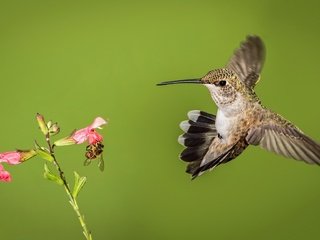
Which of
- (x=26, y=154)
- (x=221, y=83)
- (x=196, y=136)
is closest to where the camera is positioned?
(x=26, y=154)

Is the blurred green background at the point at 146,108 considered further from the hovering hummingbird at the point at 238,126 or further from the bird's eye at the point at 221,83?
the bird's eye at the point at 221,83

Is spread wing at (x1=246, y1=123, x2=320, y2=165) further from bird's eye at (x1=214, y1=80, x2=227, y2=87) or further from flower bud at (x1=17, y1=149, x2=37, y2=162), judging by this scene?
flower bud at (x1=17, y1=149, x2=37, y2=162)

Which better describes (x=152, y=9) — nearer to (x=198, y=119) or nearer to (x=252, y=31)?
(x=252, y=31)

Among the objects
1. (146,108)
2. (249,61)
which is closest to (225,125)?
(249,61)

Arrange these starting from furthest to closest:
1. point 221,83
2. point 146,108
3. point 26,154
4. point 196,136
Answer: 1. point 146,108
2. point 196,136
3. point 221,83
4. point 26,154

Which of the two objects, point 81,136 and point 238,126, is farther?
point 238,126

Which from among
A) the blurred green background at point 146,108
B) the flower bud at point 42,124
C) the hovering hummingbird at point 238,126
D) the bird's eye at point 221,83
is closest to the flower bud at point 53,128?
the flower bud at point 42,124

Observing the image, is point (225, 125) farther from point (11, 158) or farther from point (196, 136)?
point (11, 158)
